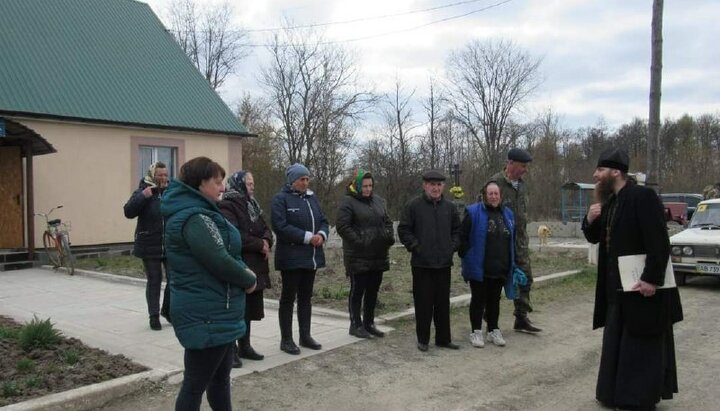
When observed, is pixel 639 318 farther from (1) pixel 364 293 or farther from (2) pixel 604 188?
(1) pixel 364 293

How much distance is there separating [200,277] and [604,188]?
327 centimetres

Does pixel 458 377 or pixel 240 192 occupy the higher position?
pixel 240 192

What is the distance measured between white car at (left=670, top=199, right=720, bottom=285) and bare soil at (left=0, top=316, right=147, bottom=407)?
9.06 metres

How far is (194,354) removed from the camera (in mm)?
3525

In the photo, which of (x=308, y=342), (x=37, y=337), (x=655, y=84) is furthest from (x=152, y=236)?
(x=655, y=84)

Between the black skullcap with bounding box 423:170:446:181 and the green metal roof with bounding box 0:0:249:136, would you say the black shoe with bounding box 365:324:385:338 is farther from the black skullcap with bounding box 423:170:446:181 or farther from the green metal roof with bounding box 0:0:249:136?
the green metal roof with bounding box 0:0:249:136

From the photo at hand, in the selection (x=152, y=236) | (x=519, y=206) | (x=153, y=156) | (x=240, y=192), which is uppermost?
(x=153, y=156)

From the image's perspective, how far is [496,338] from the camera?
22.0 feet

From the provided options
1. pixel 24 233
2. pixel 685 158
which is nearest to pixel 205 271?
pixel 24 233

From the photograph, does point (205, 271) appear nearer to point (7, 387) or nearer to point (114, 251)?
point (7, 387)

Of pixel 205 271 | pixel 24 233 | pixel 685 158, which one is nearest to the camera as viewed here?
pixel 205 271

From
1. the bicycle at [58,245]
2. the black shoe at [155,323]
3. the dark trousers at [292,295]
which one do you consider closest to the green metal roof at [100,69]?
the bicycle at [58,245]

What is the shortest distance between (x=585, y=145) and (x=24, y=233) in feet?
164

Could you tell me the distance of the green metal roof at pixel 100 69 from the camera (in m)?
15.2
